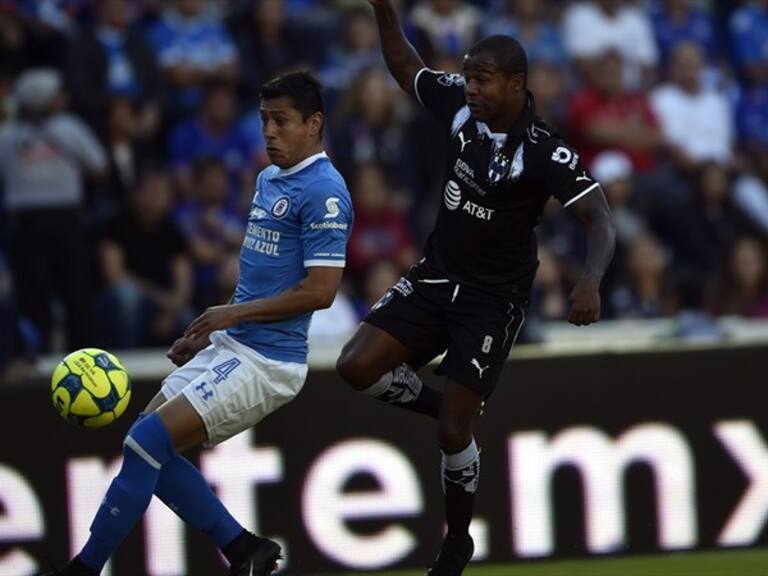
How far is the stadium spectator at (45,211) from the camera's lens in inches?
494

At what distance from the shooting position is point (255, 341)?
308 inches

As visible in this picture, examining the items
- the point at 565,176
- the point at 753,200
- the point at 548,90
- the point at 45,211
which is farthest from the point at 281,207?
the point at 753,200

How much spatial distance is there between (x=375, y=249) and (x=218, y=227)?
50.2 inches

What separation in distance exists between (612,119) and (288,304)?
799 centimetres

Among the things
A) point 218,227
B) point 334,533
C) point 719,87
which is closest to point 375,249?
point 218,227

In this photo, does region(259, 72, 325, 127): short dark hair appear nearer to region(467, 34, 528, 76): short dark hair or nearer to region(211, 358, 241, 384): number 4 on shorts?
region(467, 34, 528, 76): short dark hair

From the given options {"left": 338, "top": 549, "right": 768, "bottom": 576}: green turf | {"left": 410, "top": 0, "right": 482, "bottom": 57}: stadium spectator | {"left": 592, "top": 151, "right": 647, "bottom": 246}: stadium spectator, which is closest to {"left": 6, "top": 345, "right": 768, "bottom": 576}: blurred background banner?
{"left": 338, "top": 549, "right": 768, "bottom": 576}: green turf

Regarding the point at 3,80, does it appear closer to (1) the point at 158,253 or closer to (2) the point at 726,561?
(1) the point at 158,253

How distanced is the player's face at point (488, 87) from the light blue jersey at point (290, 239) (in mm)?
770

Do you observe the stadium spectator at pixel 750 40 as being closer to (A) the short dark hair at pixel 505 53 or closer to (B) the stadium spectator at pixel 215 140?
(B) the stadium spectator at pixel 215 140

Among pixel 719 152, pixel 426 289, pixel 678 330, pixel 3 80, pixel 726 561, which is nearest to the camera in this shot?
pixel 426 289

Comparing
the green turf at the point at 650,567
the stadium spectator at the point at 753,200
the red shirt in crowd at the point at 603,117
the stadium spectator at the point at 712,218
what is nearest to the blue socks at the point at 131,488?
the green turf at the point at 650,567

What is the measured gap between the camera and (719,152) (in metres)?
15.9

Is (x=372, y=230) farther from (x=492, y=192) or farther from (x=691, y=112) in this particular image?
(x=492, y=192)
